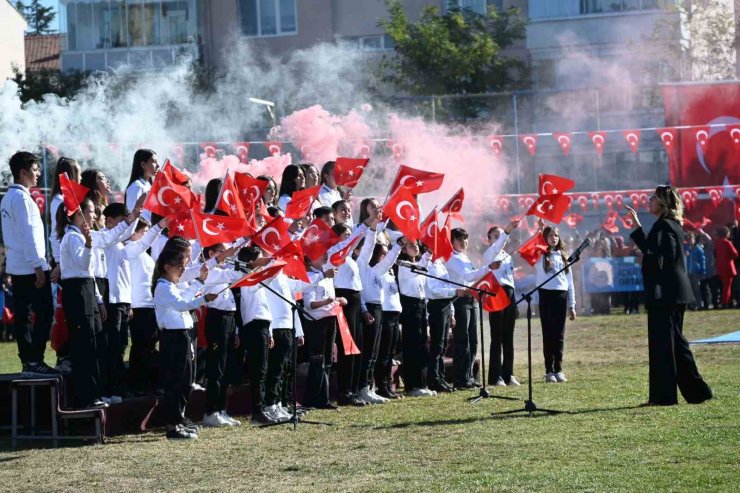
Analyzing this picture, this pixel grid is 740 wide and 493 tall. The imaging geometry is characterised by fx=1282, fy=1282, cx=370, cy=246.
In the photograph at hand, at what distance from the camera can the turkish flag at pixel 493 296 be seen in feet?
49.0

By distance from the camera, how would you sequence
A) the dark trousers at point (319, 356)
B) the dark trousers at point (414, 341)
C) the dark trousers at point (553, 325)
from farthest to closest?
the dark trousers at point (553, 325) < the dark trousers at point (414, 341) < the dark trousers at point (319, 356)

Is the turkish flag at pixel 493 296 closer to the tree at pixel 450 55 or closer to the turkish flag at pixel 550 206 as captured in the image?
the turkish flag at pixel 550 206

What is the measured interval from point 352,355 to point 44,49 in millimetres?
54821

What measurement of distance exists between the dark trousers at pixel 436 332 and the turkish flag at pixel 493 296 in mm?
728

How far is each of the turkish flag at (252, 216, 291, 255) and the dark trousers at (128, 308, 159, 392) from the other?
5.11 ft

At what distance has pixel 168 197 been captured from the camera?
12070mm

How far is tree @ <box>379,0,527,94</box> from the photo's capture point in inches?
1651

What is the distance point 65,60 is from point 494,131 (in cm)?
1942

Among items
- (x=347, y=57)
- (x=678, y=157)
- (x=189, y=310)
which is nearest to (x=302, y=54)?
(x=347, y=57)

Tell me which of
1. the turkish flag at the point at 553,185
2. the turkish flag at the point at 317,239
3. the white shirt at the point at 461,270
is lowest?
the white shirt at the point at 461,270

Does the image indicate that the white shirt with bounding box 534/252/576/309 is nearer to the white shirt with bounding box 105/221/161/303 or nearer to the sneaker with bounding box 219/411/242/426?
the sneaker with bounding box 219/411/242/426

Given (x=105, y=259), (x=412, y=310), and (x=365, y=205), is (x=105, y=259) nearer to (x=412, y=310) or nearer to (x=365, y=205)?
(x=365, y=205)

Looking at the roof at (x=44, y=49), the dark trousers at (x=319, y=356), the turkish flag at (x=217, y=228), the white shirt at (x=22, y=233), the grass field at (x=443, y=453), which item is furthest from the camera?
the roof at (x=44, y=49)

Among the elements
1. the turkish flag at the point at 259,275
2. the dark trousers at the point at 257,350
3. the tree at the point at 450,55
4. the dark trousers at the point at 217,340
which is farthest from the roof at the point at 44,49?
the turkish flag at the point at 259,275
